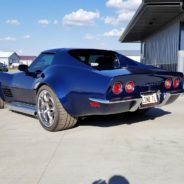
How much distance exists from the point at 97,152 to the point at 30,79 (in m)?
2.68

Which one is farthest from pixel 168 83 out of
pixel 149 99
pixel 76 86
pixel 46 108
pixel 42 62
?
pixel 42 62

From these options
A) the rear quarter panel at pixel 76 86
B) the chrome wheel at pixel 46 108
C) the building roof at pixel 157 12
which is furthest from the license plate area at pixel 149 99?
the building roof at pixel 157 12

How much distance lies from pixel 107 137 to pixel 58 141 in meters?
0.72

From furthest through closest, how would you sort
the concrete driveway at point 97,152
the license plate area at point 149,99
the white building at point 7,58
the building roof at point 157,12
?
the white building at point 7,58 → the building roof at point 157,12 → the license plate area at point 149,99 → the concrete driveway at point 97,152

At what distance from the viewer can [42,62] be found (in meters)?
6.82

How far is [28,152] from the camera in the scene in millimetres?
4691

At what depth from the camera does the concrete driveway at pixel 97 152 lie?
373 cm

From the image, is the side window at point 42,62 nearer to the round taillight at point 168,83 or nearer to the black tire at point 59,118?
the black tire at point 59,118

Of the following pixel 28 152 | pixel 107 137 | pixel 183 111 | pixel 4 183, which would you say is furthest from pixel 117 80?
pixel 183 111

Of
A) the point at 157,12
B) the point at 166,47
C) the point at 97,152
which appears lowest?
the point at 97,152

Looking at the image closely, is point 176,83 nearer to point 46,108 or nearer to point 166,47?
point 46,108

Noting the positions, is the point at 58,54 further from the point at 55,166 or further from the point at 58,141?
the point at 55,166

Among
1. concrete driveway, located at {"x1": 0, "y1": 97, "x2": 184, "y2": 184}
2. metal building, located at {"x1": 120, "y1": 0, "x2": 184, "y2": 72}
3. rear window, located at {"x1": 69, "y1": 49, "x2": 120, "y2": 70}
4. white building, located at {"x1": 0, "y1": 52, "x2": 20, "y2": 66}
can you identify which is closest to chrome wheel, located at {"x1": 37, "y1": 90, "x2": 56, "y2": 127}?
concrete driveway, located at {"x1": 0, "y1": 97, "x2": 184, "y2": 184}

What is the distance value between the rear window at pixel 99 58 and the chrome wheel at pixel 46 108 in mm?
928
